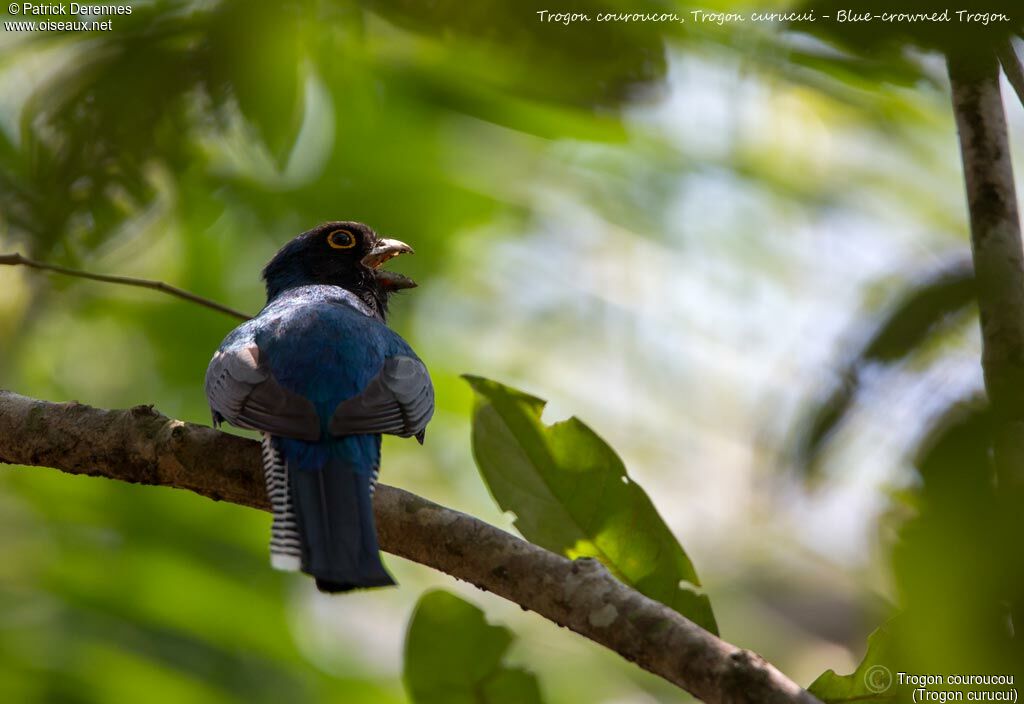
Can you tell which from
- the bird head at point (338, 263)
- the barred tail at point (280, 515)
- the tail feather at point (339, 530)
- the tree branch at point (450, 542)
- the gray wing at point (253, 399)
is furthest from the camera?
the bird head at point (338, 263)

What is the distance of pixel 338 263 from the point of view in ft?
17.1

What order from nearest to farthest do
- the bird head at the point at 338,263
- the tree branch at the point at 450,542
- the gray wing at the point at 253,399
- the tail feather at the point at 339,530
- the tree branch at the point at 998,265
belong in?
the tree branch at the point at 998,265
the tree branch at the point at 450,542
the tail feather at the point at 339,530
the gray wing at the point at 253,399
the bird head at the point at 338,263

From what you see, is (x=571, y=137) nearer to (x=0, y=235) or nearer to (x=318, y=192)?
(x=318, y=192)

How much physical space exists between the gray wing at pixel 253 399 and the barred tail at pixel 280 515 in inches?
2.9

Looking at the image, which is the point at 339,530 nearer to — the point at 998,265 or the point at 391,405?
the point at 391,405

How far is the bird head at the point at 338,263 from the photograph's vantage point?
5168mm

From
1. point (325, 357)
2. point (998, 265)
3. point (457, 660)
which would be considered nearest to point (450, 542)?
point (457, 660)

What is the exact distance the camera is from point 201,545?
21.4 feet

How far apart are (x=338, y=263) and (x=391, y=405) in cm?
165

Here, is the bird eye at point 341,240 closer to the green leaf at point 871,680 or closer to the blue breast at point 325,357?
the blue breast at point 325,357

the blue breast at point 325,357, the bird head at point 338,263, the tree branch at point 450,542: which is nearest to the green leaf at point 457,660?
the tree branch at point 450,542

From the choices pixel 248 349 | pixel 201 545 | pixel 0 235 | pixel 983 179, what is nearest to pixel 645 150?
pixel 201 545

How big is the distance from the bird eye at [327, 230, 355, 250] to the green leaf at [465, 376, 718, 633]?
2.21 m

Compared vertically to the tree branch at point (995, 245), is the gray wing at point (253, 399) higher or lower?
lower
